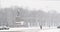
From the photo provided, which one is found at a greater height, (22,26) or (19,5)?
(19,5)

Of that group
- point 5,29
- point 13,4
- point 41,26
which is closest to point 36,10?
point 41,26

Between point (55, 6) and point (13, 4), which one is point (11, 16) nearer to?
point (13, 4)

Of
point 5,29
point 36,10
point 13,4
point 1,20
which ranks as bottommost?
point 5,29

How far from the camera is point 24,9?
1417 millimetres

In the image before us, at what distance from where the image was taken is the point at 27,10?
142 centimetres

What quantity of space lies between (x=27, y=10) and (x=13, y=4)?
9.8 inches

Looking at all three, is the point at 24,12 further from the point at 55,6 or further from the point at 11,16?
the point at 55,6

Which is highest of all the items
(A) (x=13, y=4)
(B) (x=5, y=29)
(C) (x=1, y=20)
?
(A) (x=13, y=4)

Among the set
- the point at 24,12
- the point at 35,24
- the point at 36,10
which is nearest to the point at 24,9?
the point at 24,12

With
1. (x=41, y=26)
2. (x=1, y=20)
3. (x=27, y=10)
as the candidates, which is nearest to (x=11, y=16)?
(x=1, y=20)

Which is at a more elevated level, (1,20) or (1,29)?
(1,20)

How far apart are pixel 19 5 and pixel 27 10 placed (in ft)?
0.51

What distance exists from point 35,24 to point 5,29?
0.49 metres

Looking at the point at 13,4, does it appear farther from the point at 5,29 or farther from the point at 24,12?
the point at 5,29
